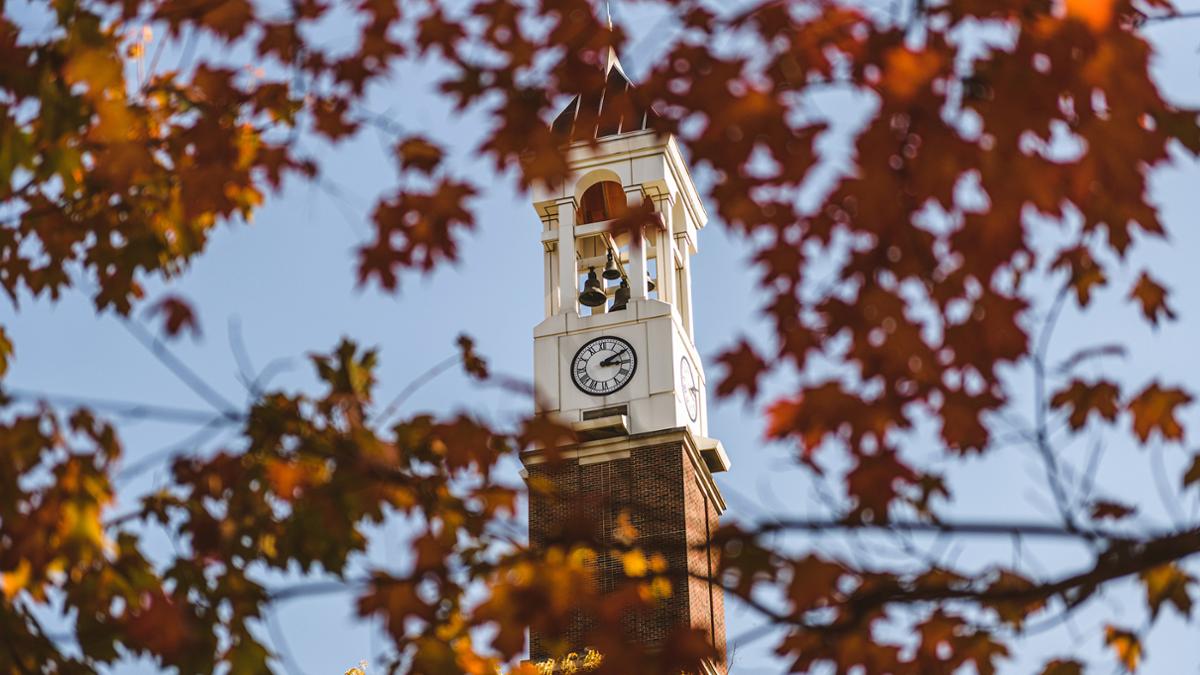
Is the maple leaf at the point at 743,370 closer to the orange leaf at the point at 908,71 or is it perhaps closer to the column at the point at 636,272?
the orange leaf at the point at 908,71

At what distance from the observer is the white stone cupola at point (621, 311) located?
29719mm

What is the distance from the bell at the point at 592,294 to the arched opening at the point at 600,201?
309 cm

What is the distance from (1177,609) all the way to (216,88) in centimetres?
406

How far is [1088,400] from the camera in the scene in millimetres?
5832

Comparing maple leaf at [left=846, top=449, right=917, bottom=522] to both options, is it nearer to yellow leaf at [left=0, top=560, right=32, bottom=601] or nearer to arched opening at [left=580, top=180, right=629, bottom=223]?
yellow leaf at [left=0, top=560, right=32, bottom=601]

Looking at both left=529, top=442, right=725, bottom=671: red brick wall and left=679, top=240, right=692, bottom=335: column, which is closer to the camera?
left=529, top=442, right=725, bottom=671: red brick wall

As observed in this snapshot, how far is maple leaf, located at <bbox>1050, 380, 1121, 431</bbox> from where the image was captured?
229 inches

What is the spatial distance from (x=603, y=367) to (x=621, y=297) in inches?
63.9

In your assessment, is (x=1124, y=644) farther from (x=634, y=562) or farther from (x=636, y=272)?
(x=636, y=272)

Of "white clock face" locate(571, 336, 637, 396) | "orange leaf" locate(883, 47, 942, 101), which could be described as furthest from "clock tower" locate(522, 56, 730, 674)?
"orange leaf" locate(883, 47, 942, 101)

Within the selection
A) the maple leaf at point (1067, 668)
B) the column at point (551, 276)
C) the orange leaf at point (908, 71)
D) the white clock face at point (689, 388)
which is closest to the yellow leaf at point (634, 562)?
the maple leaf at point (1067, 668)

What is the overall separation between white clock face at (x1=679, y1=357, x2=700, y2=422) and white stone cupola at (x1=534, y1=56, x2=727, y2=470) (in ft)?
0.06

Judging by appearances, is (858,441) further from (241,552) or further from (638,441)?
(638,441)

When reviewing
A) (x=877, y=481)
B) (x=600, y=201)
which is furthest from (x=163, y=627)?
(x=600, y=201)
